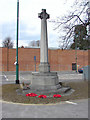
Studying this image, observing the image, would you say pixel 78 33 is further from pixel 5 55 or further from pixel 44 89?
pixel 5 55

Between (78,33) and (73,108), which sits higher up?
(78,33)

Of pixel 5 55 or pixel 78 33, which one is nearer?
pixel 78 33

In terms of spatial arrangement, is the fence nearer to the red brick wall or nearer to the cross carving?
the red brick wall

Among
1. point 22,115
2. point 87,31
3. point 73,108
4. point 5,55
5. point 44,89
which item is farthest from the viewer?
point 5,55

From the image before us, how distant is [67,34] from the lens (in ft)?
41.6

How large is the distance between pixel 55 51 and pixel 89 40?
2592 cm

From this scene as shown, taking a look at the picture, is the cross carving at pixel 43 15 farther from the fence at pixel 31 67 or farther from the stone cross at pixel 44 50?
the fence at pixel 31 67

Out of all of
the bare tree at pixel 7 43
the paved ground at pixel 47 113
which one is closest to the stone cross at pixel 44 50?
the paved ground at pixel 47 113

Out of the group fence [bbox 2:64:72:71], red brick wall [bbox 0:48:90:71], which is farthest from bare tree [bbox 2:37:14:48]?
fence [bbox 2:64:72:71]

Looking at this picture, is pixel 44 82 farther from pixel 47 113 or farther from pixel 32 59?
pixel 32 59

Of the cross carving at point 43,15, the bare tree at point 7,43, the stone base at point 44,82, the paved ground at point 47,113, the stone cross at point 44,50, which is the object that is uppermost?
the bare tree at point 7,43

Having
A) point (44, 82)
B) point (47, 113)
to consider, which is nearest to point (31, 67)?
point (44, 82)

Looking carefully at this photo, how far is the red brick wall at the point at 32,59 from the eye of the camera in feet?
116

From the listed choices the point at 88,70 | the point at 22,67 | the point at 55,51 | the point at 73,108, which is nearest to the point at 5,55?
the point at 22,67
